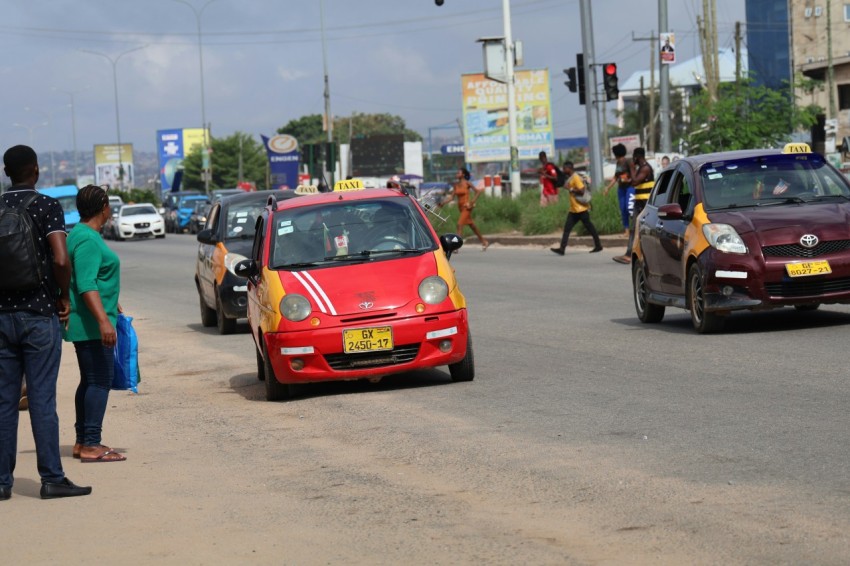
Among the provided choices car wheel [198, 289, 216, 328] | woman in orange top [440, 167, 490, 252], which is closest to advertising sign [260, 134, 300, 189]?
woman in orange top [440, 167, 490, 252]

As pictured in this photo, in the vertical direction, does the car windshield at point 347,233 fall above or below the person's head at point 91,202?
below

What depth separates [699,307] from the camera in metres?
13.4

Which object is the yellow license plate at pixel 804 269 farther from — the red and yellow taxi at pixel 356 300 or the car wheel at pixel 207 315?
the car wheel at pixel 207 315

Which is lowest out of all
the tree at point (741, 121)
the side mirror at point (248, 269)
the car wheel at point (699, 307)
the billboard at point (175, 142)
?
the car wheel at point (699, 307)

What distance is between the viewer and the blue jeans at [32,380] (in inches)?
292

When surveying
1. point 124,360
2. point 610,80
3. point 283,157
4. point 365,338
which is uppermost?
point 610,80

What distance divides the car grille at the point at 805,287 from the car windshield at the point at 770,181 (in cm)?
109

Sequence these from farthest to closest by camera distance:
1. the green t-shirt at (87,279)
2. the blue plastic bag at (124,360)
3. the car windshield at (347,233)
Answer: the car windshield at (347,233) → the blue plastic bag at (124,360) → the green t-shirt at (87,279)

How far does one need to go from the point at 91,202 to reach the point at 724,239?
6.60m

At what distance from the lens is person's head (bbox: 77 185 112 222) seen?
331 inches

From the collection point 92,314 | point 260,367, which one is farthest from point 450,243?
point 92,314

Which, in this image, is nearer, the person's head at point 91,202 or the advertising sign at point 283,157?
the person's head at point 91,202

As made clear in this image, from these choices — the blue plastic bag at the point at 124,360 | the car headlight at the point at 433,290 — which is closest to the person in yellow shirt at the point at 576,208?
the car headlight at the point at 433,290

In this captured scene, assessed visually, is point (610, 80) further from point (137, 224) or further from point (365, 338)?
point (137, 224)
